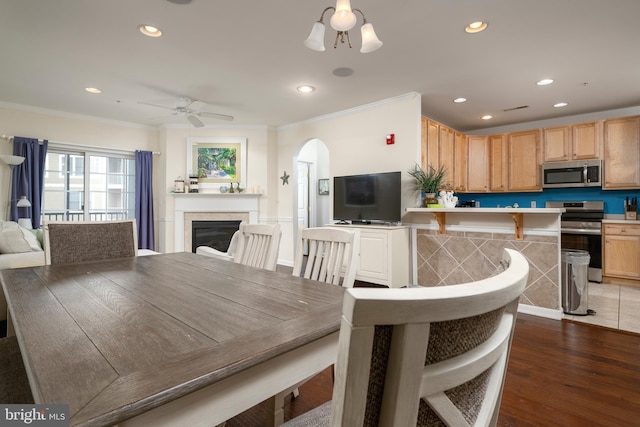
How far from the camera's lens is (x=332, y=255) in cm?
156

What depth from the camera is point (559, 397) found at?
1.83 m

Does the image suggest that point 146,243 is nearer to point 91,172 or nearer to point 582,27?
point 91,172

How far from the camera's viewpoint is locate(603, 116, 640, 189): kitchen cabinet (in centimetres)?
434

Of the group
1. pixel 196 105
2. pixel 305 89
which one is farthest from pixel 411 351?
pixel 196 105

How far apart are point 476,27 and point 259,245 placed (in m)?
2.48

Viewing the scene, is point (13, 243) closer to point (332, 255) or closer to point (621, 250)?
point (332, 255)

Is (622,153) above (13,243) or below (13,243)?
above

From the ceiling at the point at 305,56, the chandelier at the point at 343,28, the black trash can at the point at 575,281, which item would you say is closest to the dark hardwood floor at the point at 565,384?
the black trash can at the point at 575,281

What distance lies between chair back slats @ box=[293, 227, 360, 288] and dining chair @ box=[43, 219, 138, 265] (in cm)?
126

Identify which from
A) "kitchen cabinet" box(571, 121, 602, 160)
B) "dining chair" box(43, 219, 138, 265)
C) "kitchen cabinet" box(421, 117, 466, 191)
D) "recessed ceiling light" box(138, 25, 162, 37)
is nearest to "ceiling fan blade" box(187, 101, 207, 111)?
"recessed ceiling light" box(138, 25, 162, 37)

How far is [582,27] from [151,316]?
3.62m

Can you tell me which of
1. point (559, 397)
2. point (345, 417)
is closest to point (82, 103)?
point (345, 417)

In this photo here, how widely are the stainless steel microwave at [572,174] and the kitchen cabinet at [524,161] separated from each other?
141mm

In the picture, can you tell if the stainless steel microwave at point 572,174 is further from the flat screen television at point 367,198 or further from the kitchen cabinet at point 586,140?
the flat screen television at point 367,198
